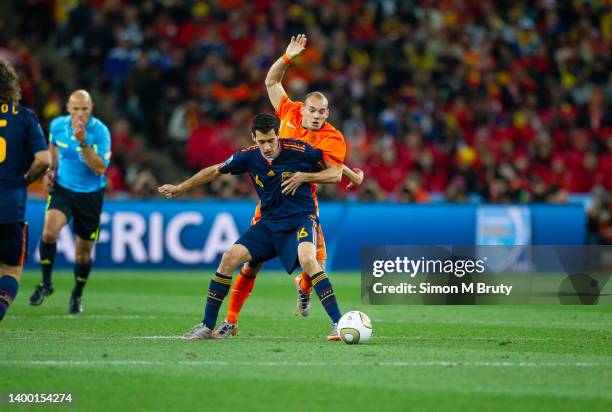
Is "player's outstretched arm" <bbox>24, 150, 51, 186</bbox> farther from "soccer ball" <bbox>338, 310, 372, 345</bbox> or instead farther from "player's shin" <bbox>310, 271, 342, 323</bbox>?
"soccer ball" <bbox>338, 310, 372, 345</bbox>

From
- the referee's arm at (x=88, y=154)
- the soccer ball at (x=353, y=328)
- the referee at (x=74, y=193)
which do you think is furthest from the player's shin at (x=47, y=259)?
the soccer ball at (x=353, y=328)

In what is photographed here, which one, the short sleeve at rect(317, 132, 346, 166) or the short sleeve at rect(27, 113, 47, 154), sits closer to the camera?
the short sleeve at rect(27, 113, 47, 154)

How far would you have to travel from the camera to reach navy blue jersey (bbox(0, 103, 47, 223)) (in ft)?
30.5

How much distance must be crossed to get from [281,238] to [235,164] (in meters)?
A: 0.77

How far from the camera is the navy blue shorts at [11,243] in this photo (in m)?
9.33

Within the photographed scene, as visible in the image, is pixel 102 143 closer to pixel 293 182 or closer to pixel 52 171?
pixel 52 171

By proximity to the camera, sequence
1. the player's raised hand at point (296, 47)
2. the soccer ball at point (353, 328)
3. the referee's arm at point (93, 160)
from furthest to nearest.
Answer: the referee's arm at point (93, 160) < the player's raised hand at point (296, 47) < the soccer ball at point (353, 328)

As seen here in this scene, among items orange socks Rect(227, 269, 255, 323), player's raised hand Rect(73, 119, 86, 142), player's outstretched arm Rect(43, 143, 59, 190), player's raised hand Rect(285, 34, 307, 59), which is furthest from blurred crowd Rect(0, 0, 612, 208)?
orange socks Rect(227, 269, 255, 323)

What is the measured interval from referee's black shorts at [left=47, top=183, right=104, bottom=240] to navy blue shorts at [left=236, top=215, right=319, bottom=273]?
3.70 metres

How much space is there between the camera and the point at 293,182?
970 centimetres

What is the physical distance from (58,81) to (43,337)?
13163 mm

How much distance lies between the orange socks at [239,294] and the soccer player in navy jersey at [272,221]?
0.46ft

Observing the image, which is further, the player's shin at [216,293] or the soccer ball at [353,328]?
the player's shin at [216,293]

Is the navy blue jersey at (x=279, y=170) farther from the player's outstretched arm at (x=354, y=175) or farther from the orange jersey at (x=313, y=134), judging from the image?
the player's outstretched arm at (x=354, y=175)
